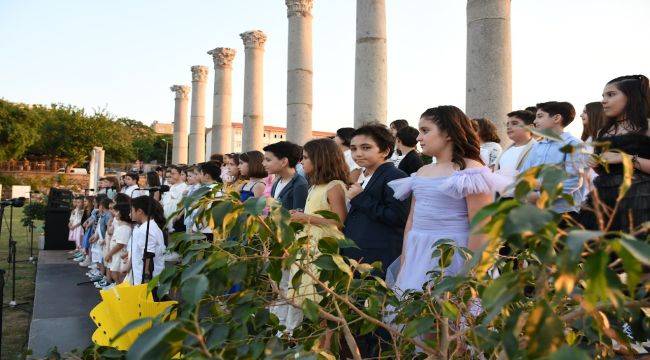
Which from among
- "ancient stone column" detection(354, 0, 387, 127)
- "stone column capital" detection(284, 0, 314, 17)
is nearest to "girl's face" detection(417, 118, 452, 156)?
"ancient stone column" detection(354, 0, 387, 127)

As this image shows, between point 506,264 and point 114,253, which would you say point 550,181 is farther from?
point 114,253

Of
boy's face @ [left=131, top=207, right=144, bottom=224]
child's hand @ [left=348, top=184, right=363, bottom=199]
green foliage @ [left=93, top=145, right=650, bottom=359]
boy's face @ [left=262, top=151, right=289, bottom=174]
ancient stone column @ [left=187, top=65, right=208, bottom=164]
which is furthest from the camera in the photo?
ancient stone column @ [left=187, top=65, right=208, bottom=164]

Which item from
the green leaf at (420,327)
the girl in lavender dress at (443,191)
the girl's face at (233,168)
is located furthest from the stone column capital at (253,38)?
the green leaf at (420,327)

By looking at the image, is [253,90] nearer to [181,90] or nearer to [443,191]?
[181,90]

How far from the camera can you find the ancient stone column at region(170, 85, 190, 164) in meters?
31.1

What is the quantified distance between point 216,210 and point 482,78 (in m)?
7.71

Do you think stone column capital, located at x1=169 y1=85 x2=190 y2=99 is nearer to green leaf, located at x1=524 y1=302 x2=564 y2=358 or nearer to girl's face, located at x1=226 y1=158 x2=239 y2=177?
girl's face, located at x1=226 y1=158 x2=239 y2=177

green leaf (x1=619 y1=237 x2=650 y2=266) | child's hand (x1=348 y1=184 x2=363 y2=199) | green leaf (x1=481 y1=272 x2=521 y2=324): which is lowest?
green leaf (x1=481 y1=272 x2=521 y2=324)

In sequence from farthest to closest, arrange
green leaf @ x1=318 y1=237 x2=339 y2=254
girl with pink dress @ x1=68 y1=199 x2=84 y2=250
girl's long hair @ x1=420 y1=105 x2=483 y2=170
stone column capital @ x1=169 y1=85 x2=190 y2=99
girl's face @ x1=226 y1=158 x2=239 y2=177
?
stone column capital @ x1=169 y1=85 x2=190 y2=99 < girl with pink dress @ x1=68 y1=199 x2=84 y2=250 < girl's face @ x1=226 y1=158 x2=239 y2=177 < girl's long hair @ x1=420 y1=105 x2=483 y2=170 < green leaf @ x1=318 y1=237 x2=339 y2=254

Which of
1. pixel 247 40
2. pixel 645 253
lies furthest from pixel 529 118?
pixel 247 40

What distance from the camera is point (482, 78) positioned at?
8.41m

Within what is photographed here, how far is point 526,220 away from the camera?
0.91 meters

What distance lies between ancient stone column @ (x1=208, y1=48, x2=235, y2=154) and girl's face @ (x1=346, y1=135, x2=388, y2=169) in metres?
19.9

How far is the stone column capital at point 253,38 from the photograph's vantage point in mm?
21125
